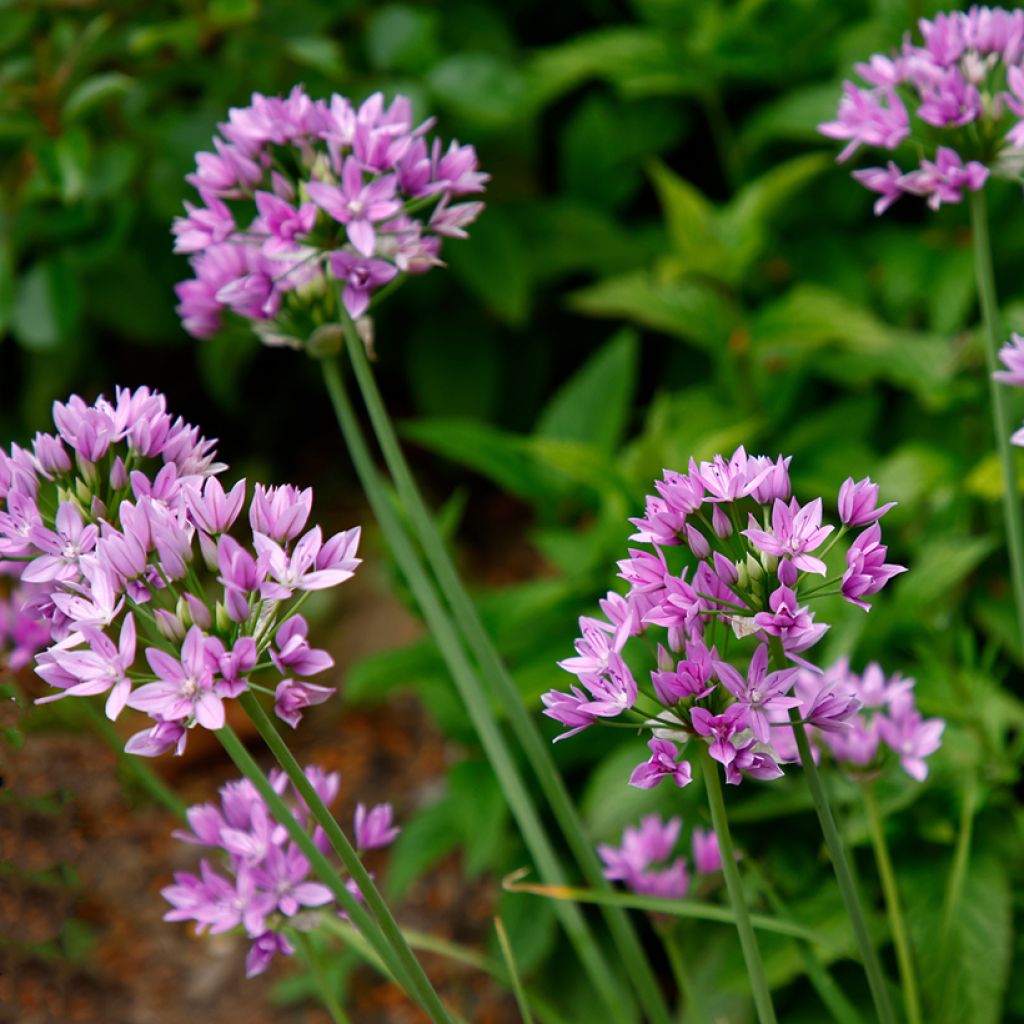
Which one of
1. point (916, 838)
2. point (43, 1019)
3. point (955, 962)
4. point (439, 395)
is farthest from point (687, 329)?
point (43, 1019)

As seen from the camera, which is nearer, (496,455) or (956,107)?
(956,107)

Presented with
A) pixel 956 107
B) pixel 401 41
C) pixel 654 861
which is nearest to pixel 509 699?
pixel 654 861

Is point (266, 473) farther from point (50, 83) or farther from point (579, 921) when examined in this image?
point (579, 921)

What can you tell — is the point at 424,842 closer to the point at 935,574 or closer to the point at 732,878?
the point at 935,574

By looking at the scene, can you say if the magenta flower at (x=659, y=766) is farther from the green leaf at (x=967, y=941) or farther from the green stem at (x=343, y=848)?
the green leaf at (x=967, y=941)

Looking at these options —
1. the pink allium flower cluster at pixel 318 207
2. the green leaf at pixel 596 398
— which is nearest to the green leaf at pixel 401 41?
A: the green leaf at pixel 596 398
